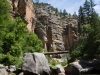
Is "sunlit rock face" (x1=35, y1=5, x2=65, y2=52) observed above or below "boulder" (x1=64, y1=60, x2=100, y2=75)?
above

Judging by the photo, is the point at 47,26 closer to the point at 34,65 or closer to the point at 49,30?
the point at 49,30

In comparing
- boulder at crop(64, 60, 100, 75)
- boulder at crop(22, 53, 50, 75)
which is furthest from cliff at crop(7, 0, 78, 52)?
boulder at crop(22, 53, 50, 75)

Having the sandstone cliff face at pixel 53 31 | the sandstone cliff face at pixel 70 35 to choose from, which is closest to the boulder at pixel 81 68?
the sandstone cliff face at pixel 53 31

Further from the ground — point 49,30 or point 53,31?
point 49,30

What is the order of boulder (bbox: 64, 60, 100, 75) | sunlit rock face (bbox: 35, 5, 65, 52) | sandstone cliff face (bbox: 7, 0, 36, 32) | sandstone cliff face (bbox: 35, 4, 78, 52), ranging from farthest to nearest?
sandstone cliff face (bbox: 35, 4, 78, 52) < sunlit rock face (bbox: 35, 5, 65, 52) < sandstone cliff face (bbox: 7, 0, 36, 32) < boulder (bbox: 64, 60, 100, 75)

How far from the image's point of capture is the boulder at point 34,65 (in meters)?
18.3

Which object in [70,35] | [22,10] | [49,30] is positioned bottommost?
[70,35]

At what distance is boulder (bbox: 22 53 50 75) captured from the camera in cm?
1834

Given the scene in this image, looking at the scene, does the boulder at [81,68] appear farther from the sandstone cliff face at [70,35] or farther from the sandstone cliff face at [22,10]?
the sandstone cliff face at [70,35]

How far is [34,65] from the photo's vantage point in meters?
18.7

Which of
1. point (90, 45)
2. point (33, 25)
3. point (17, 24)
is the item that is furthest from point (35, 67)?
point (33, 25)

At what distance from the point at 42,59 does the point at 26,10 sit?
124 ft

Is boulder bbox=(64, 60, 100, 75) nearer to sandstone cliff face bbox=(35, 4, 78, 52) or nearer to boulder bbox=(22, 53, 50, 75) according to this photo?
boulder bbox=(22, 53, 50, 75)

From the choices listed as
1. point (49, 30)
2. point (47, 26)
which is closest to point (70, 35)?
point (49, 30)
